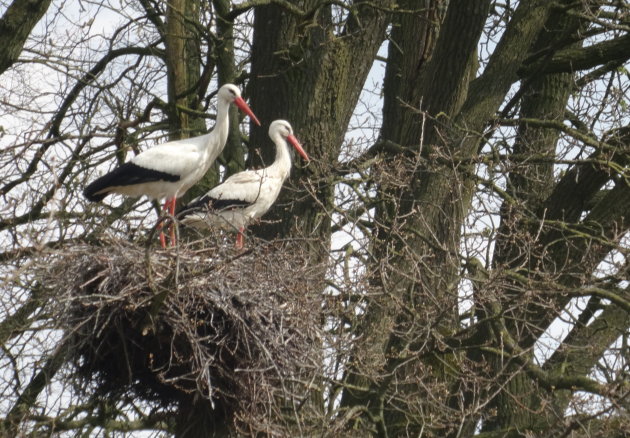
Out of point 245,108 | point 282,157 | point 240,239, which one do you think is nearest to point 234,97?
point 245,108

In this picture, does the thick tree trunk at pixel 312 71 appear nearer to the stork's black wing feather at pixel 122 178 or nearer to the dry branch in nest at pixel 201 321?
the stork's black wing feather at pixel 122 178

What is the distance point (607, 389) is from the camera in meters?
7.68

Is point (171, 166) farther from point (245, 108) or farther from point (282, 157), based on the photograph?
point (282, 157)

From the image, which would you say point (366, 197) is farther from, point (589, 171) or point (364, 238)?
point (589, 171)

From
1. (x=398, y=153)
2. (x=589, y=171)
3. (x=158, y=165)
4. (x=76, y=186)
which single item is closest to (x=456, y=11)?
(x=398, y=153)

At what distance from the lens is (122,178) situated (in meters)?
9.52

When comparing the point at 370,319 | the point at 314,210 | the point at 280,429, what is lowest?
the point at 280,429

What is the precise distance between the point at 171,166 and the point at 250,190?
614 millimetres

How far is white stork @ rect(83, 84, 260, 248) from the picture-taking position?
375 inches

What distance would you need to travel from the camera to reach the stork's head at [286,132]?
375 inches

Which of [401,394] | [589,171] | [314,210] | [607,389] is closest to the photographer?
[607,389]

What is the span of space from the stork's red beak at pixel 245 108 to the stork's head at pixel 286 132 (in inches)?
10.8

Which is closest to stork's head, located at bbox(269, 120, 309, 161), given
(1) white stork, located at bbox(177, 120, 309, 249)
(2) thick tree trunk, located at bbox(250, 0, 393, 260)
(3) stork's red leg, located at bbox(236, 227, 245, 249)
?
(1) white stork, located at bbox(177, 120, 309, 249)

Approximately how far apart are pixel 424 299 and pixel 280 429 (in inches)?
58.3
